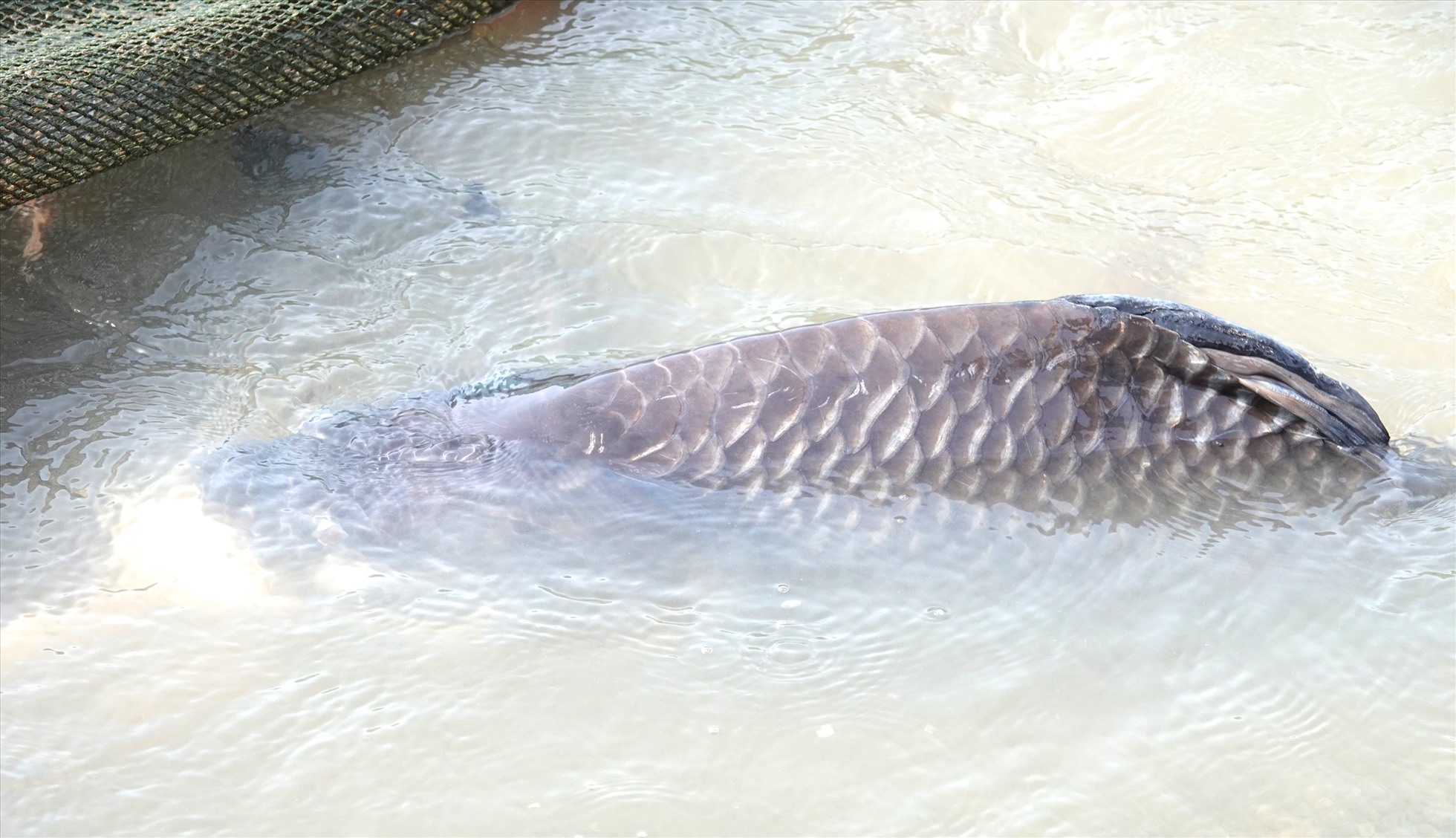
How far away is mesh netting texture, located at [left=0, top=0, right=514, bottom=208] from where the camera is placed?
3441 mm

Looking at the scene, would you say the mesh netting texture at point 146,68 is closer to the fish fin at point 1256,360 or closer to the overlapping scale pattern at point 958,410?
the overlapping scale pattern at point 958,410

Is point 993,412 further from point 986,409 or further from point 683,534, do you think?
point 683,534

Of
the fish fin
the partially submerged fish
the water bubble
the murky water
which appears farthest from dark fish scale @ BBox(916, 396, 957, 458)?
the water bubble

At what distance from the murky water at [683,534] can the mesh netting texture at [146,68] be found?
6.6 inches

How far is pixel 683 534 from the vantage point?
2.61 meters

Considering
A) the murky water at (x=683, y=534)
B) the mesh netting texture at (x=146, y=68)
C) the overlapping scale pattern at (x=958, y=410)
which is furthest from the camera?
the mesh netting texture at (x=146, y=68)

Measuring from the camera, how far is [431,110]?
427 centimetres

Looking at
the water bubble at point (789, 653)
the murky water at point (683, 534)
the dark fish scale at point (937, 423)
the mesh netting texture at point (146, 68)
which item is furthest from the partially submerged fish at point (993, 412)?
the mesh netting texture at point (146, 68)

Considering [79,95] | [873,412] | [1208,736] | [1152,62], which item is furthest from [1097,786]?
[79,95]

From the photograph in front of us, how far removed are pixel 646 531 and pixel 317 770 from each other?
82cm

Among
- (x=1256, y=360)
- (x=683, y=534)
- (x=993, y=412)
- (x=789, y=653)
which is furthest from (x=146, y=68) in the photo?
(x=1256, y=360)

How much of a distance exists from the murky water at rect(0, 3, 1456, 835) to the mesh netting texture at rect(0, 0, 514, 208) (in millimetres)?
167

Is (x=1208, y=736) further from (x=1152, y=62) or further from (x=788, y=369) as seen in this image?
(x=1152, y=62)

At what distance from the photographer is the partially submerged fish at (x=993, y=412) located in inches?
96.4
